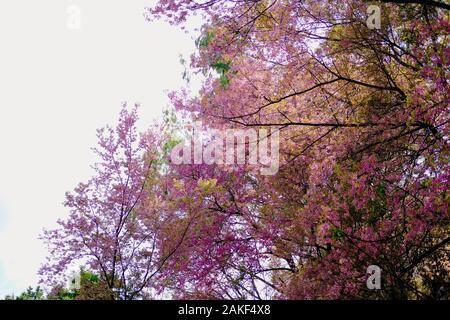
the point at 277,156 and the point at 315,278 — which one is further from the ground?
the point at 277,156

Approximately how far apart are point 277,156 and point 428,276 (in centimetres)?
270

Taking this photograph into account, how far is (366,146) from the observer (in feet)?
19.3

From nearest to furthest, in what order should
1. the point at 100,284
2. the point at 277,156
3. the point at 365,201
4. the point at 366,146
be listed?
the point at 365,201, the point at 366,146, the point at 100,284, the point at 277,156

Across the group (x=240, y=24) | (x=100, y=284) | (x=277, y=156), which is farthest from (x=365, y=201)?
(x=100, y=284)

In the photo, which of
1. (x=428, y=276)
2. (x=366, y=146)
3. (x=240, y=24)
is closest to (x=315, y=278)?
(x=428, y=276)

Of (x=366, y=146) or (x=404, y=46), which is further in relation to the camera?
(x=404, y=46)

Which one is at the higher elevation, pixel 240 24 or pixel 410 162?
pixel 240 24

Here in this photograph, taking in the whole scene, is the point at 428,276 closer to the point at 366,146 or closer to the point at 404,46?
the point at 366,146

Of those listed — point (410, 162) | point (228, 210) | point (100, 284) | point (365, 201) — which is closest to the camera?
point (365, 201)

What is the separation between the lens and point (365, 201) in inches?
193
